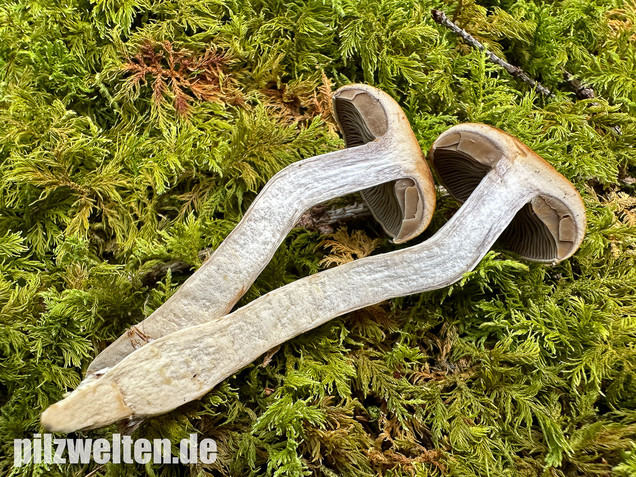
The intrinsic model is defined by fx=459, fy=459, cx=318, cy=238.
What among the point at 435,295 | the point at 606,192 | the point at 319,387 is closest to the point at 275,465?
the point at 319,387

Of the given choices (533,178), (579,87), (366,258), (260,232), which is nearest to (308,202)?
(260,232)

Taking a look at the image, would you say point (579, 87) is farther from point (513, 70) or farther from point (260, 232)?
point (260, 232)

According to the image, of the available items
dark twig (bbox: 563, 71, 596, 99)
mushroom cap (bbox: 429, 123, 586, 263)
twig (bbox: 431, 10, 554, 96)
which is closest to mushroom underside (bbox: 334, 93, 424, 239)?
mushroom cap (bbox: 429, 123, 586, 263)

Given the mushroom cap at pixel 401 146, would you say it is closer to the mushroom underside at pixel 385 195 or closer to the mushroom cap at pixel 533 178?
the mushroom underside at pixel 385 195

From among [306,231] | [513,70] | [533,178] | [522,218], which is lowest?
[306,231]

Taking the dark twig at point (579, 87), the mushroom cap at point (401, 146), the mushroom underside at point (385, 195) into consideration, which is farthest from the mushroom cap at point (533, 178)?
the dark twig at point (579, 87)

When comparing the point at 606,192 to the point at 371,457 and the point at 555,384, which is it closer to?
the point at 555,384
